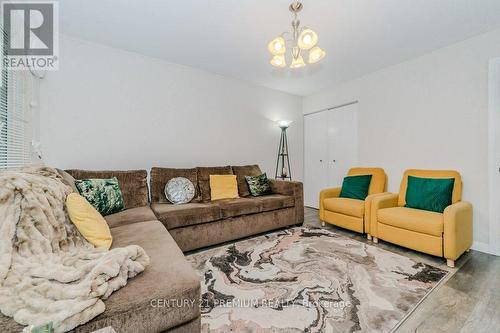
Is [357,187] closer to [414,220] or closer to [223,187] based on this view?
[414,220]

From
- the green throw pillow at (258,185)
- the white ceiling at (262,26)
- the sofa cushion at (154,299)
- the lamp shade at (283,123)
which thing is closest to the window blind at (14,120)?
the white ceiling at (262,26)

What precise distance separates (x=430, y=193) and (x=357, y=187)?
2.77ft

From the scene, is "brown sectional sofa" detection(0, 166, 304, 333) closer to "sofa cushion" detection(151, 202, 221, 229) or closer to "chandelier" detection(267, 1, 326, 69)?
"sofa cushion" detection(151, 202, 221, 229)

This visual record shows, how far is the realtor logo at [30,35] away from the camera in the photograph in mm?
1881

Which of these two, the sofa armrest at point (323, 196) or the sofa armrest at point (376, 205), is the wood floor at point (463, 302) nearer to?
the sofa armrest at point (376, 205)

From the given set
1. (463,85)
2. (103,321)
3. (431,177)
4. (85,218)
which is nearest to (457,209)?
(431,177)

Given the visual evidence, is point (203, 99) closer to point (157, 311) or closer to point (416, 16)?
point (416, 16)

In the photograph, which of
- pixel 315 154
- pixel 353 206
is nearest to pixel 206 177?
pixel 353 206

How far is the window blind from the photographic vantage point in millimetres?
1744

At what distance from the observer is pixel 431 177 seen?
8.57 ft

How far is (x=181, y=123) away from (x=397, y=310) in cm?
309

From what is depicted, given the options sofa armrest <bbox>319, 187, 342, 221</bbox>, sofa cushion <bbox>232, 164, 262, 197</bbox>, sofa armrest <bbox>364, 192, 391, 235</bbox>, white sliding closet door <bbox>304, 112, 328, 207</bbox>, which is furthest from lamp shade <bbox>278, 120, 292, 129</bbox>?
sofa armrest <bbox>364, 192, 391, 235</bbox>

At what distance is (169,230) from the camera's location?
2203 mm

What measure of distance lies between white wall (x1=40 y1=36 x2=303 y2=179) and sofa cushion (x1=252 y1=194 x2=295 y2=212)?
3.59 feet
